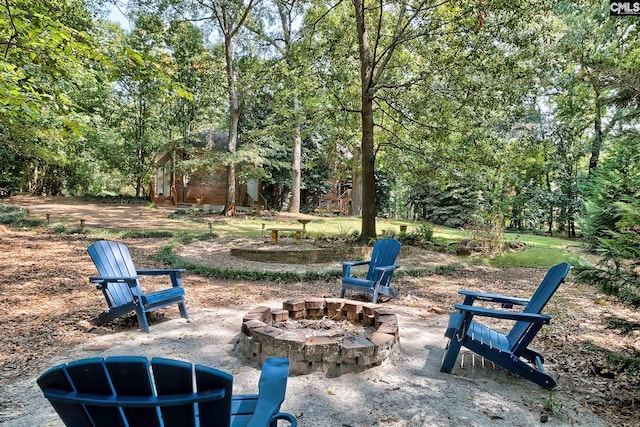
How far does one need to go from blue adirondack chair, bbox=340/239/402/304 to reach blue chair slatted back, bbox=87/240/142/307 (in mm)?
2659

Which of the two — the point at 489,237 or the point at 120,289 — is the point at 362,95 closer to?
the point at 489,237

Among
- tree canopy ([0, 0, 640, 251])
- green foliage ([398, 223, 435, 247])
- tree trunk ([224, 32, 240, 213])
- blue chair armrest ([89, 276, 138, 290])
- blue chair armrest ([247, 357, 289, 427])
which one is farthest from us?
tree trunk ([224, 32, 240, 213])

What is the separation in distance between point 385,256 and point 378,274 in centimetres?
32

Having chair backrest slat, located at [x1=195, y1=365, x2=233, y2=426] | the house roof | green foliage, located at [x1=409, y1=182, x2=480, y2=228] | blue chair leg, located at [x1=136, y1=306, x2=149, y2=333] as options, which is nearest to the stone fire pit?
blue chair leg, located at [x1=136, y1=306, x2=149, y2=333]

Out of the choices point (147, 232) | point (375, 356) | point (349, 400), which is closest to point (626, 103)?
point (375, 356)

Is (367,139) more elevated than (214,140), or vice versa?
(214,140)

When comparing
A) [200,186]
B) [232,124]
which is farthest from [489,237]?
[200,186]

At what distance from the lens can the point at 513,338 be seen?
3088 millimetres

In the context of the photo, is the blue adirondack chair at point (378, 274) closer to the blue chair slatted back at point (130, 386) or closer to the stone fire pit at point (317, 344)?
the stone fire pit at point (317, 344)

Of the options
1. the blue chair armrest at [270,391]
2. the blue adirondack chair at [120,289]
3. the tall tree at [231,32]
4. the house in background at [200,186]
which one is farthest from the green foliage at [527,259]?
the house in background at [200,186]

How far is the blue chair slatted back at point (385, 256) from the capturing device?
17.2ft

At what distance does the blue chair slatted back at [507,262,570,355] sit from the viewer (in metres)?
2.85

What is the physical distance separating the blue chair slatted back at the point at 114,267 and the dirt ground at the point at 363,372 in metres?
0.35

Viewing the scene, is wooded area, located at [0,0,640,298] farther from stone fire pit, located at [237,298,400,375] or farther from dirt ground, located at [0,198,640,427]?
stone fire pit, located at [237,298,400,375]
